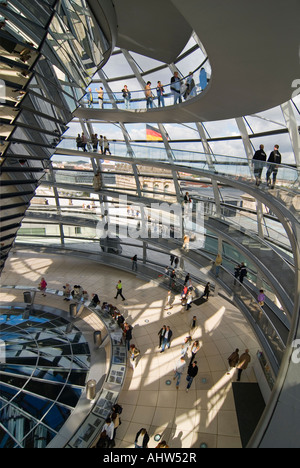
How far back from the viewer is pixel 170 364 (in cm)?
1198

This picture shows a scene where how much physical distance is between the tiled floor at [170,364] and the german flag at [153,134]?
33.5 feet

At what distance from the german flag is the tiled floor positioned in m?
10.2

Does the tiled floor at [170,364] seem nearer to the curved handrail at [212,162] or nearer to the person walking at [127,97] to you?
the curved handrail at [212,162]

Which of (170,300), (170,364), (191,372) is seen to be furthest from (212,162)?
(170,364)

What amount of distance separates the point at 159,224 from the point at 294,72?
14.5 meters

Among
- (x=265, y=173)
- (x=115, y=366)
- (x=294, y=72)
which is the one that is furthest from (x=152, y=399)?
(x=294, y=72)

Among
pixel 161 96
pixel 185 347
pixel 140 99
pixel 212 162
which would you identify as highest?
pixel 140 99

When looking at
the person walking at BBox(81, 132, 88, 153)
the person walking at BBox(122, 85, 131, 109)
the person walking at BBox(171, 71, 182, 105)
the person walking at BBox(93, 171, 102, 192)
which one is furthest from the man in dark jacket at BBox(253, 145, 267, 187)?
the person walking at BBox(93, 171, 102, 192)

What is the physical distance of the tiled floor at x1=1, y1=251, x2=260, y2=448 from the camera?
29.6 feet

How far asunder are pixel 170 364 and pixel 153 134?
13.8 metres

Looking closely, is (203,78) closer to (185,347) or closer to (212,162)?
(212,162)

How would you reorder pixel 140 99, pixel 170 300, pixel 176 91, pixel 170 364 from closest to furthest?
pixel 176 91 < pixel 170 364 < pixel 140 99 < pixel 170 300

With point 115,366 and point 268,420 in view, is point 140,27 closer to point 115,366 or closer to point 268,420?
point 268,420

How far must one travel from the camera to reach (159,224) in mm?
20188
